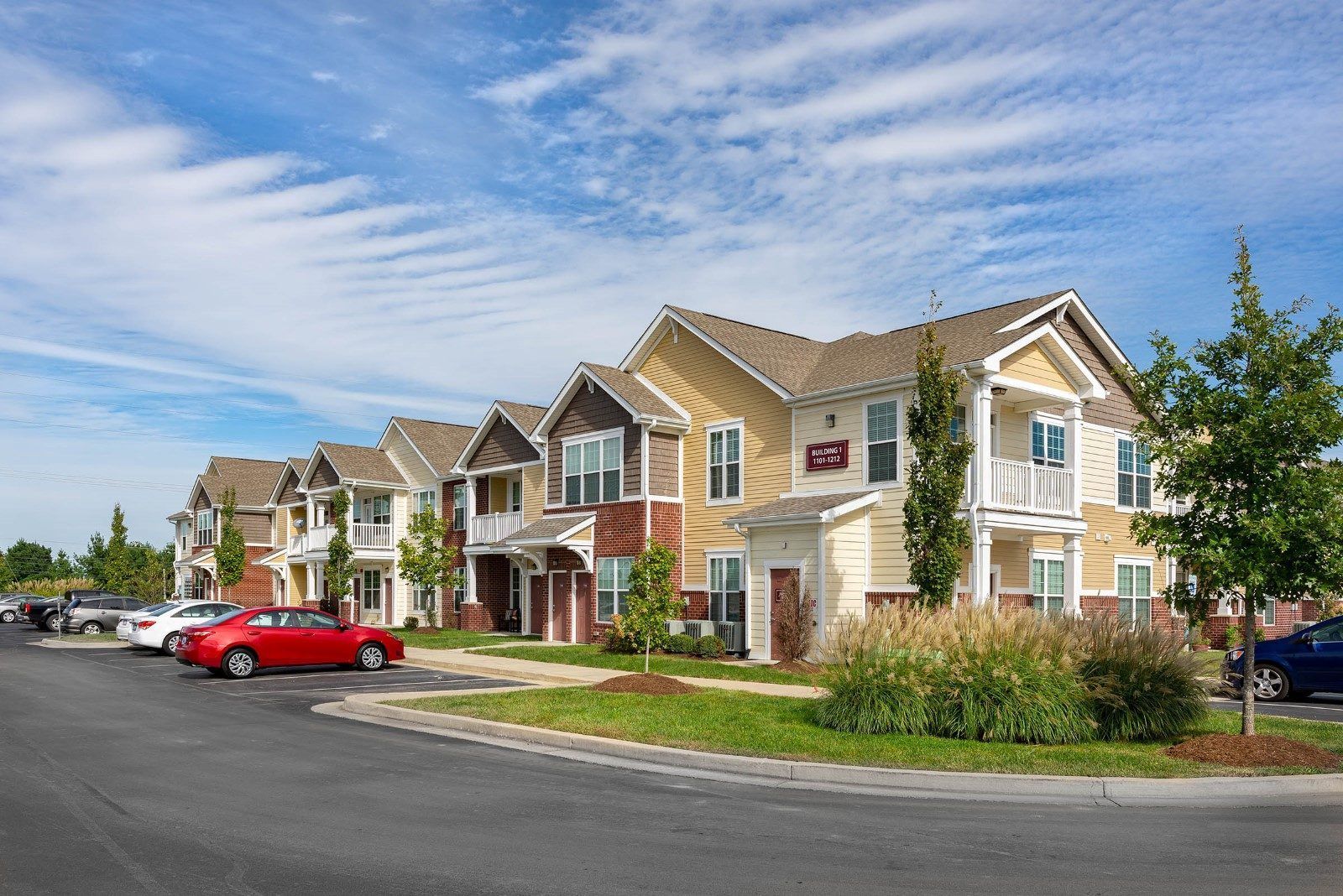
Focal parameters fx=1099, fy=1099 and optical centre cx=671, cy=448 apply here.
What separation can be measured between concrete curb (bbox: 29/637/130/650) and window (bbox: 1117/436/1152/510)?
2966cm

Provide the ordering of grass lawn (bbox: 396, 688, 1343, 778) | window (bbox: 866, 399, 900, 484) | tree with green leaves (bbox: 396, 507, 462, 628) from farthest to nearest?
tree with green leaves (bbox: 396, 507, 462, 628) < window (bbox: 866, 399, 900, 484) < grass lawn (bbox: 396, 688, 1343, 778)

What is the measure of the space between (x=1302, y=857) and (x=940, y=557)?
12.4 meters

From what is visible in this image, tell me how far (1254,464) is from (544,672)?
1452cm

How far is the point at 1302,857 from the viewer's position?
8328 millimetres

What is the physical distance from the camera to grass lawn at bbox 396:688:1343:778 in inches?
456

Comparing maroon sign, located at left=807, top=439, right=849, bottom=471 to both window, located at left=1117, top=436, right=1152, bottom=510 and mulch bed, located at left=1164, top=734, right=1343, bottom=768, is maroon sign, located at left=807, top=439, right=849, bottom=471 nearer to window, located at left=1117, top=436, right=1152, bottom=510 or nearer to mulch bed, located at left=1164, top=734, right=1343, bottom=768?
window, located at left=1117, top=436, right=1152, bottom=510

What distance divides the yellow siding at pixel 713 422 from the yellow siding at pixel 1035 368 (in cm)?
552

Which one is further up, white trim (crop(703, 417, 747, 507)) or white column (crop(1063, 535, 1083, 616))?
white trim (crop(703, 417, 747, 507))

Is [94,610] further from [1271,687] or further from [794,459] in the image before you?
[1271,687]

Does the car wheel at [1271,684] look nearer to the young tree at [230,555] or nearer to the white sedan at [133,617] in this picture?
the white sedan at [133,617]

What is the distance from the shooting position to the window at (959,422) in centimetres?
2512

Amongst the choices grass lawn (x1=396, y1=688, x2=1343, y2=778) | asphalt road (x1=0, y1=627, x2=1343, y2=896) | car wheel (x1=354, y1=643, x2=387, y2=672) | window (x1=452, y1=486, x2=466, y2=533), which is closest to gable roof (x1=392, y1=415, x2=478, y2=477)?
window (x1=452, y1=486, x2=466, y2=533)

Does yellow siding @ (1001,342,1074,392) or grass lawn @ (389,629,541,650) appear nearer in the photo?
yellow siding @ (1001,342,1074,392)

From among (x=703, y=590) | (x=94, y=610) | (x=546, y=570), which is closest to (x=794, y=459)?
(x=703, y=590)
